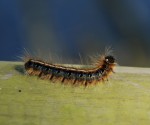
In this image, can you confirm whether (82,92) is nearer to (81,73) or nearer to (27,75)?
(27,75)

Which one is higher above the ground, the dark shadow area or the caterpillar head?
the dark shadow area

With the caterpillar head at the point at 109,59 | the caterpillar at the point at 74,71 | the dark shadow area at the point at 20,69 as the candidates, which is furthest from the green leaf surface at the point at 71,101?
the caterpillar head at the point at 109,59

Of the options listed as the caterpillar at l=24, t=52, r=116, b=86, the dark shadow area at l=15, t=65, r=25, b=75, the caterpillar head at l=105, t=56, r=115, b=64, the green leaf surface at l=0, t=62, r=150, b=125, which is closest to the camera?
the green leaf surface at l=0, t=62, r=150, b=125

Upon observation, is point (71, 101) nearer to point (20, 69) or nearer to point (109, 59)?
point (20, 69)

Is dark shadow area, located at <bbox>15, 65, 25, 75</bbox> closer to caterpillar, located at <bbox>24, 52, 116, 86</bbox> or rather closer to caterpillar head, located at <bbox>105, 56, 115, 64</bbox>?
caterpillar, located at <bbox>24, 52, 116, 86</bbox>

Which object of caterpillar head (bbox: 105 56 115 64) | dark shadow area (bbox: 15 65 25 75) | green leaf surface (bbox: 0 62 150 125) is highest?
dark shadow area (bbox: 15 65 25 75)

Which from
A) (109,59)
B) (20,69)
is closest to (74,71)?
(109,59)

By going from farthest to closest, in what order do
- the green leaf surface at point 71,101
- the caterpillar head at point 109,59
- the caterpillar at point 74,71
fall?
the caterpillar head at point 109,59 → the caterpillar at point 74,71 → the green leaf surface at point 71,101

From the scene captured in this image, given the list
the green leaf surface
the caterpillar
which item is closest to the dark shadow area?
the green leaf surface

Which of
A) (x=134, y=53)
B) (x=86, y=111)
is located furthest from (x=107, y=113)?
(x=134, y=53)

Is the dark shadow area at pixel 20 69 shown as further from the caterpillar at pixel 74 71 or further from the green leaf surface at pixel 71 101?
the caterpillar at pixel 74 71
